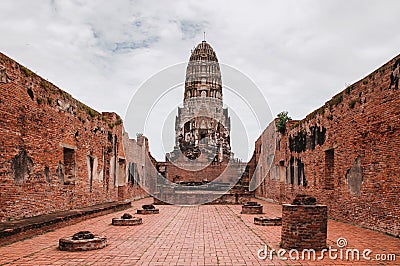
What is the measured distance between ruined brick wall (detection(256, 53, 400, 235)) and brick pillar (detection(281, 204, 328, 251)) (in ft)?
8.77

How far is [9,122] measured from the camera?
9.67 metres

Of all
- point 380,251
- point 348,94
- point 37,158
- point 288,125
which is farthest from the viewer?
point 288,125

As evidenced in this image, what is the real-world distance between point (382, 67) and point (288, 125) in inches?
410

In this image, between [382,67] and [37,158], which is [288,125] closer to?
[382,67]

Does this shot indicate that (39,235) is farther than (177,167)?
No

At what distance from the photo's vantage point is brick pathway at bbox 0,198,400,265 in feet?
22.0

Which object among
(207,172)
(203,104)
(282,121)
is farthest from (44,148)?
(203,104)

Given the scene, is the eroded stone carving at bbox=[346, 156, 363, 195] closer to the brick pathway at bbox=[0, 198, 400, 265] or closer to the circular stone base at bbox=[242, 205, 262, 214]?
the brick pathway at bbox=[0, 198, 400, 265]

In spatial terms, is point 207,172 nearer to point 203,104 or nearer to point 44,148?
point 203,104

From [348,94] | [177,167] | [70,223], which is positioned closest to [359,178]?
[348,94]

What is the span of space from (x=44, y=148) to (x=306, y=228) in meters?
7.57

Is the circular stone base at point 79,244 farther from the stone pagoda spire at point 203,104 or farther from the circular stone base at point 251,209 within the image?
the stone pagoda spire at point 203,104

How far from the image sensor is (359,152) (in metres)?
11.3

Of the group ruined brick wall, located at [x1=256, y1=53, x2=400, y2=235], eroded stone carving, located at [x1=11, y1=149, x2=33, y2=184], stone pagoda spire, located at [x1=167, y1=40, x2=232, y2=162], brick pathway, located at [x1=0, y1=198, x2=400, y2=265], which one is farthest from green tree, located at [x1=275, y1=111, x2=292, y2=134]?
stone pagoda spire, located at [x1=167, y1=40, x2=232, y2=162]
